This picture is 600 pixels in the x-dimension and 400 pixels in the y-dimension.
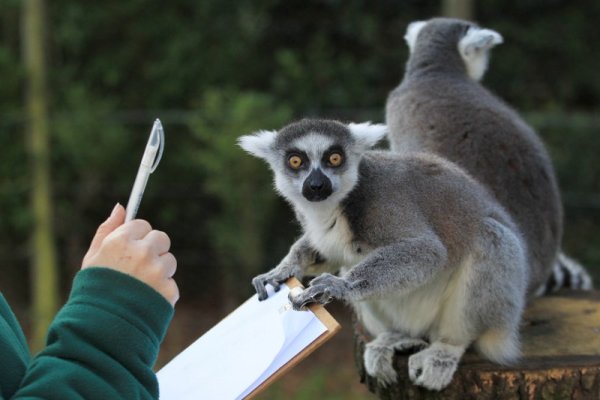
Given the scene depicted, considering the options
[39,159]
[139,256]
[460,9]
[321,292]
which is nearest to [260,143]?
[321,292]

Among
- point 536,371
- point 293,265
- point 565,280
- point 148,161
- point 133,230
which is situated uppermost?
point 148,161

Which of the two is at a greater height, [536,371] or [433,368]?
[433,368]

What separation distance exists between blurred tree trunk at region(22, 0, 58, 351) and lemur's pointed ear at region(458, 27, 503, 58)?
3.96 meters

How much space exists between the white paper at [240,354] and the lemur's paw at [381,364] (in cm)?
85

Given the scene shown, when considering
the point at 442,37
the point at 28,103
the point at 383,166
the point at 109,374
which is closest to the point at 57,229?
the point at 28,103

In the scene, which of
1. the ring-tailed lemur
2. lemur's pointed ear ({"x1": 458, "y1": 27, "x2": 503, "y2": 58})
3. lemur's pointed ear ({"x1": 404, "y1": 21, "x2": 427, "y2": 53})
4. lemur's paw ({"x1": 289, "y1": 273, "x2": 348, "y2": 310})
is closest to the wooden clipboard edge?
lemur's paw ({"x1": 289, "y1": 273, "x2": 348, "y2": 310})

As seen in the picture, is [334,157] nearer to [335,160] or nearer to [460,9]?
[335,160]

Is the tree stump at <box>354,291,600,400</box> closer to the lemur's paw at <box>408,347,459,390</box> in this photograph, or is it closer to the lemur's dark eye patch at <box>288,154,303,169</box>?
the lemur's paw at <box>408,347,459,390</box>

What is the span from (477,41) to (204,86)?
407cm

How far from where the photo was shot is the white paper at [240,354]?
6.31ft

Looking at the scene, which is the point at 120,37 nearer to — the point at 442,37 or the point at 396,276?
the point at 442,37

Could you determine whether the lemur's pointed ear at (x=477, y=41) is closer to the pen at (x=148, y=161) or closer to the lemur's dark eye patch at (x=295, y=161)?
the lemur's dark eye patch at (x=295, y=161)

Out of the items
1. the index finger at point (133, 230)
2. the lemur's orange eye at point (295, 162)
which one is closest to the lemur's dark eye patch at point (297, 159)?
the lemur's orange eye at point (295, 162)

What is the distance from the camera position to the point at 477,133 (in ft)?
12.4
